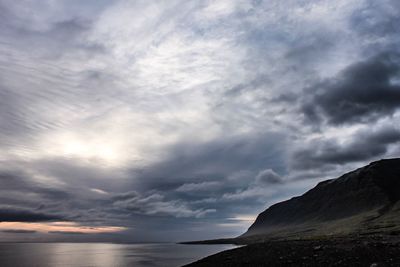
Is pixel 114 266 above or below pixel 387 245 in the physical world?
below

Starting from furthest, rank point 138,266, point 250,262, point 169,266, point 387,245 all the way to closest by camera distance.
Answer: point 138,266 → point 169,266 → point 250,262 → point 387,245

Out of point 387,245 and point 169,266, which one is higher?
point 387,245

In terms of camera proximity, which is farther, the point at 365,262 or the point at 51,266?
the point at 51,266

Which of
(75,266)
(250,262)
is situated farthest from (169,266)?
(250,262)

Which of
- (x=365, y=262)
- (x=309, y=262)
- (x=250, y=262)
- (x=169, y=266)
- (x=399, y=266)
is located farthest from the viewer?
(x=169, y=266)

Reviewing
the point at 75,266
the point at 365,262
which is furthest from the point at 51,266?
the point at 365,262

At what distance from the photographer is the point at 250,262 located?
66.4 m

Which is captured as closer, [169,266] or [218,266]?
[218,266]

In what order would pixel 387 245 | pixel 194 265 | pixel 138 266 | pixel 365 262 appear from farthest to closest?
pixel 138 266 → pixel 194 265 → pixel 387 245 → pixel 365 262

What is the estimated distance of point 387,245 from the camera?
5866 centimetres

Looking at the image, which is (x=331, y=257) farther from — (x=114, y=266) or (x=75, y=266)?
(x=75, y=266)

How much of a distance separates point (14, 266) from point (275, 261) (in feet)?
326

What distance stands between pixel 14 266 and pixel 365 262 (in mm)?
115801

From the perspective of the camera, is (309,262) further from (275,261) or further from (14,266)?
(14,266)
